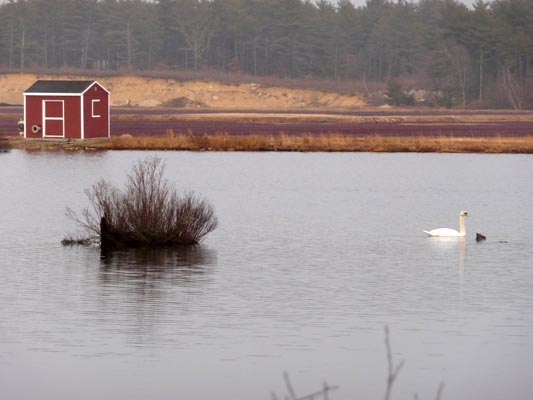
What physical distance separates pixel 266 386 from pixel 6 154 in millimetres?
51556

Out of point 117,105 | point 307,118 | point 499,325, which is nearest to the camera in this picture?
point 499,325

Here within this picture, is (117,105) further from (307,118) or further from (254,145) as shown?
(254,145)

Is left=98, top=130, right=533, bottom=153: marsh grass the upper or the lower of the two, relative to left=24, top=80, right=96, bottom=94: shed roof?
lower

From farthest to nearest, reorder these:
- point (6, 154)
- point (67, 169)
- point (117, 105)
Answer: point (117, 105) < point (6, 154) < point (67, 169)

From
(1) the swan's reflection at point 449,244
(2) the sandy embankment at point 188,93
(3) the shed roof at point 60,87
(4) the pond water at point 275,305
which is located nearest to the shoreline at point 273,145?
(3) the shed roof at point 60,87

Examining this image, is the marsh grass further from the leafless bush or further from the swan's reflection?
the leafless bush

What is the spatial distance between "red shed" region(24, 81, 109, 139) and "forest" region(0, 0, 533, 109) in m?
74.9

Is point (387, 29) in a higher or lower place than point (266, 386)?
higher

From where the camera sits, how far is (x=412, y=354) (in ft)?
58.9

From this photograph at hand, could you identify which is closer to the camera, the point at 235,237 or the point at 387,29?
the point at 235,237

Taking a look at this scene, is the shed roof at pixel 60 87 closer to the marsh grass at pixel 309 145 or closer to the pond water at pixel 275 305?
the marsh grass at pixel 309 145

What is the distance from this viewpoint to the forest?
152 metres

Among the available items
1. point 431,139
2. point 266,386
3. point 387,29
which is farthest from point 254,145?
point 387,29

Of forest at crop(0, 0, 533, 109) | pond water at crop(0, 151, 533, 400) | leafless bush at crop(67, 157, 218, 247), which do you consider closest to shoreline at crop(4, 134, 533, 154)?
pond water at crop(0, 151, 533, 400)
